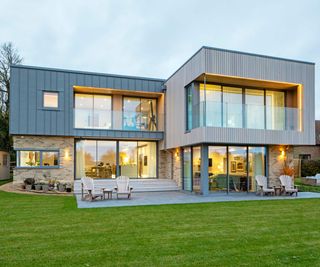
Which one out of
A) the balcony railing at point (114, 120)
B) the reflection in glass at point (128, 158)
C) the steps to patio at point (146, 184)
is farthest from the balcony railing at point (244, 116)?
the reflection in glass at point (128, 158)

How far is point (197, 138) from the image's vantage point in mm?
13719

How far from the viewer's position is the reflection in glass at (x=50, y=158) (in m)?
17.0

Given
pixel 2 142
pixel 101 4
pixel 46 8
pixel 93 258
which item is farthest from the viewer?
pixel 2 142

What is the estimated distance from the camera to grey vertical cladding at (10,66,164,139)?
646 inches

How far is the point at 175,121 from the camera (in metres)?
16.8

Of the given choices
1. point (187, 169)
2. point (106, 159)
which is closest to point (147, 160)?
point (106, 159)

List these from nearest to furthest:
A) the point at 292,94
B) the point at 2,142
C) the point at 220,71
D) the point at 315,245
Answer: the point at 315,245 → the point at 220,71 → the point at 292,94 → the point at 2,142

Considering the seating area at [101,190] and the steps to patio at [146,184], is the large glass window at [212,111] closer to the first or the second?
the seating area at [101,190]

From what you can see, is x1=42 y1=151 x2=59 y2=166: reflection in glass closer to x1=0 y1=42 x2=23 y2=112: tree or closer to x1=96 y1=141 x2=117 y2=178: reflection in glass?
x1=96 y1=141 x2=117 y2=178: reflection in glass

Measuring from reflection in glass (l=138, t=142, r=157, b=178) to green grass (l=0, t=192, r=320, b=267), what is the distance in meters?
9.34

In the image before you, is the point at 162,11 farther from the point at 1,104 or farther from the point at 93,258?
the point at 93,258

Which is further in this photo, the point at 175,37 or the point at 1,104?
the point at 175,37

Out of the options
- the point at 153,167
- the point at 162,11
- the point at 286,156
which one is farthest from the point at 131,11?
the point at 286,156

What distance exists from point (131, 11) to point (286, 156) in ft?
57.2
